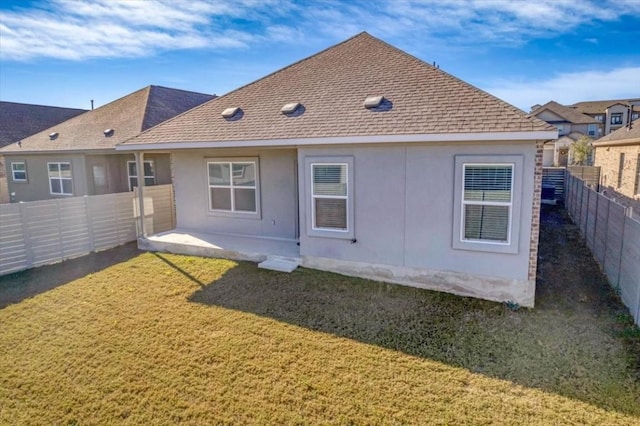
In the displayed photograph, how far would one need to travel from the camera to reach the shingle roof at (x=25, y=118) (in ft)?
76.5

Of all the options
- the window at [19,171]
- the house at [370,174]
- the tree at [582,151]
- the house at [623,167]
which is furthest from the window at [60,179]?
the tree at [582,151]

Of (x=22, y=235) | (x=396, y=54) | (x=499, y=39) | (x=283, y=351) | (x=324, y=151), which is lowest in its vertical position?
(x=283, y=351)

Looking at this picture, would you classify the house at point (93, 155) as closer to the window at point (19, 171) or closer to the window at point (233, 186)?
the window at point (19, 171)

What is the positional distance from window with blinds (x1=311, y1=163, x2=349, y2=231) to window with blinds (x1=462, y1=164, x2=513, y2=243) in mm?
2418

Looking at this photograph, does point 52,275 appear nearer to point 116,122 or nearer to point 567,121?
point 116,122

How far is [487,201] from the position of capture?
22.2 ft

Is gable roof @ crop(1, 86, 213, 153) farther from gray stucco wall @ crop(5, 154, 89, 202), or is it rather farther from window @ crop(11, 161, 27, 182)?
window @ crop(11, 161, 27, 182)

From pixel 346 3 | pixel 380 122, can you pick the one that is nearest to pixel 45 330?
pixel 380 122

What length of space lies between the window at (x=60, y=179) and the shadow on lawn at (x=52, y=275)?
Answer: 7.77 meters

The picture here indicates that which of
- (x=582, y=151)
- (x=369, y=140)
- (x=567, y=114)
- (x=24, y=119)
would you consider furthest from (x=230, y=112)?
(x=567, y=114)

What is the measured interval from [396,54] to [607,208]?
6.24 m

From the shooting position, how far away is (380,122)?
300 inches

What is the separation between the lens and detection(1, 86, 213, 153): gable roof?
49.8ft

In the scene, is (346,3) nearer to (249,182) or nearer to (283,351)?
(249,182)
